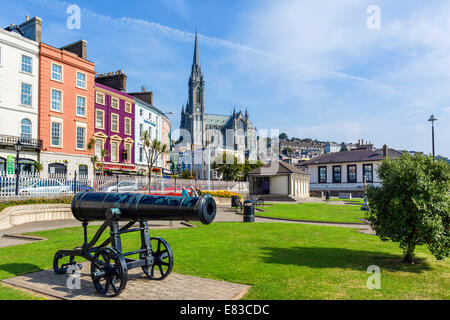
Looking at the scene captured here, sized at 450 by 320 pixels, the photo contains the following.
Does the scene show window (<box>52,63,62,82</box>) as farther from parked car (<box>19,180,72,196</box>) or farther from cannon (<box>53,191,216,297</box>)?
cannon (<box>53,191,216,297</box>)

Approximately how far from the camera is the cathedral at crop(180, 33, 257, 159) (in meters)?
164

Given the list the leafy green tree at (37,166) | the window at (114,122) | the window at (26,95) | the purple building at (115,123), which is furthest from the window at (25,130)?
the window at (114,122)

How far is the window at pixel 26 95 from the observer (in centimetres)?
2723

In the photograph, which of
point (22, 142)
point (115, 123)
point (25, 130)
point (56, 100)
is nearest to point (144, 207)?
point (22, 142)

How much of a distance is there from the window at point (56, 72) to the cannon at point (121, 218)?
89.5 ft

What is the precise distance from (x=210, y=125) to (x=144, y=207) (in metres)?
174

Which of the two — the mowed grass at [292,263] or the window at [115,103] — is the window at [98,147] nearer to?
the window at [115,103]

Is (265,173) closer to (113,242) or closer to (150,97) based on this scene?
(150,97)

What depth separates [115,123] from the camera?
127ft

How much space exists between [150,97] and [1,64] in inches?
903

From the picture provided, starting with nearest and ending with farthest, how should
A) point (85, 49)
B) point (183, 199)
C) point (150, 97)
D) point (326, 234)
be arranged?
point (183, 199) → point (326, 234) → point (85, 49) → point (150, 97)

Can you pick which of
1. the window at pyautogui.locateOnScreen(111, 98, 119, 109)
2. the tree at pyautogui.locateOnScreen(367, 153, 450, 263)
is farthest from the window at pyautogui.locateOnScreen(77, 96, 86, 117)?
the tree at pyautogui.locateOnScreen(367, 153, 450, 263)
